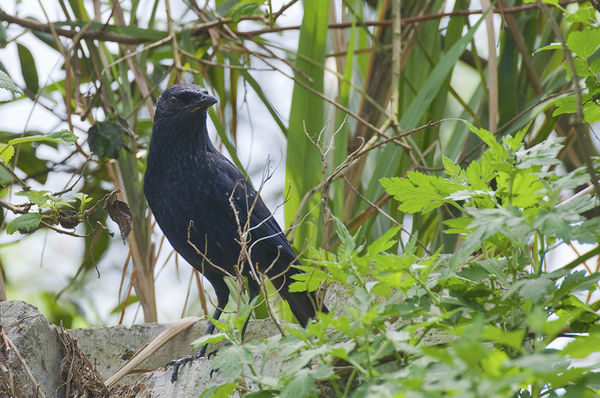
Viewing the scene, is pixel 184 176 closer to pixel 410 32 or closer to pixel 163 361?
pixel 163 361

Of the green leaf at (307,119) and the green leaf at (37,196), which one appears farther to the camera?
the green leaf at (307,119)

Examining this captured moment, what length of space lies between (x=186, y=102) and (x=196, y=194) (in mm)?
409

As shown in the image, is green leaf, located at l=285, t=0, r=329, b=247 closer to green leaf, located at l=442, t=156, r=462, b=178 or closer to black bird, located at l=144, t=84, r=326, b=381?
black bird, located at l=144, t=84, r=326, b=381

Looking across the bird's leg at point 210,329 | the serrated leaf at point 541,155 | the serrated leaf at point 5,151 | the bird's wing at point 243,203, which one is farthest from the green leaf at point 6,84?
the serrated leaf at point 541,155

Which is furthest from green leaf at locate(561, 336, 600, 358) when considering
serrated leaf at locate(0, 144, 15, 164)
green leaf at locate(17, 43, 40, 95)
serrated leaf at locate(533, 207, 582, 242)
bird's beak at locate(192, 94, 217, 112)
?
green leaf at locate(17, 43, 40, 95)

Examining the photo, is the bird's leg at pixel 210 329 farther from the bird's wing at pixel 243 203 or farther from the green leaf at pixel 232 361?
the green leaf at pixel 232 361

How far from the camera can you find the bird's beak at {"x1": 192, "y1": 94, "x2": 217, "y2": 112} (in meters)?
3.09

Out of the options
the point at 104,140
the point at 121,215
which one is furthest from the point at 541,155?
the point at 104,140

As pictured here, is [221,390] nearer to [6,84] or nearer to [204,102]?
[6,84]

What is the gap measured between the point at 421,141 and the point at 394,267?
2.09m

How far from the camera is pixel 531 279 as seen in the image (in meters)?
1.50

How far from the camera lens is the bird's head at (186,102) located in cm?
312

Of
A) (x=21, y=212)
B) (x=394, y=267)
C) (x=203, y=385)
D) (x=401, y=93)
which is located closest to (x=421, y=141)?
(x=401, y=93)

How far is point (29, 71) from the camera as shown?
3.87 metres
